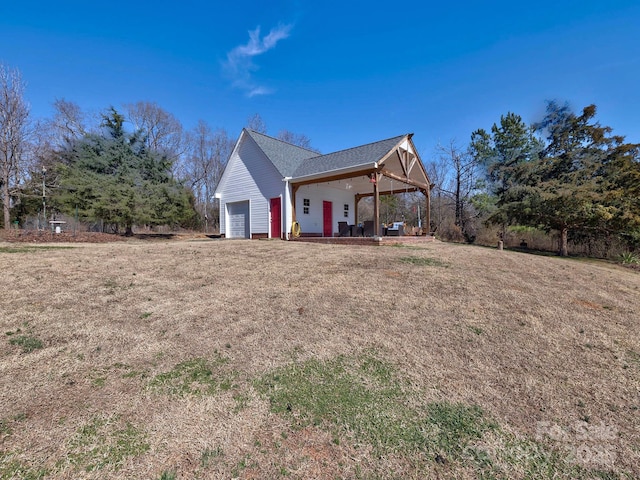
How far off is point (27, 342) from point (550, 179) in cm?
2326

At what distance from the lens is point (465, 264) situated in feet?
22.5

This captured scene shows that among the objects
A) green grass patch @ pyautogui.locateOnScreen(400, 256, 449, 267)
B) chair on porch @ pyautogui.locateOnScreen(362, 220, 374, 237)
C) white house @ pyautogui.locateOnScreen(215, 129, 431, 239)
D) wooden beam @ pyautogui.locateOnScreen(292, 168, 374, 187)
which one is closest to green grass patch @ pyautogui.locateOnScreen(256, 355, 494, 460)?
green grass patch @ pyautogui.locateOnScreen(400, 256, 449, 267)

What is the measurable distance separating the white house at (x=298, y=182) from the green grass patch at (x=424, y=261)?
3577mm

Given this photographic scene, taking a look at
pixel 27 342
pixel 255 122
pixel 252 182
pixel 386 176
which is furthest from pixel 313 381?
pixel 255 122

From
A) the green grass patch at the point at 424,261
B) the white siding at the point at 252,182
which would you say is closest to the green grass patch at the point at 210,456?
the green grass patch at the point at 424,261

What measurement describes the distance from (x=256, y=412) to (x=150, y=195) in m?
18.0

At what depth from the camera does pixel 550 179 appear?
1767 cm

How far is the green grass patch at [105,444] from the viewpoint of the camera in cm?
160

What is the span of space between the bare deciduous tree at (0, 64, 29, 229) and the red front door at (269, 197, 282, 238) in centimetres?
1664

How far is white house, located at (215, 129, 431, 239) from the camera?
12.1m

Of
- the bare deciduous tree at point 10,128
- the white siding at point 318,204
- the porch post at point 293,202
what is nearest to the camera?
the porch post at point 293,202

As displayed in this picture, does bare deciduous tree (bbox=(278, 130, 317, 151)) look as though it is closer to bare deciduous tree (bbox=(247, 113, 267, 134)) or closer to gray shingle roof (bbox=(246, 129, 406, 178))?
bare deciduous tree (bbox=(247, 113, 267, 134))

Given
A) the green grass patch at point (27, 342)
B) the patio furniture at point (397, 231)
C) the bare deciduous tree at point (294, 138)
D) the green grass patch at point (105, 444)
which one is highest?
the bare deciduous tree at point (294, 138)

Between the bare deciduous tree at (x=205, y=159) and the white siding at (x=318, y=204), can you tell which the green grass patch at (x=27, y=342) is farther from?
the bare deciduous tree at (x=205, y=159)
